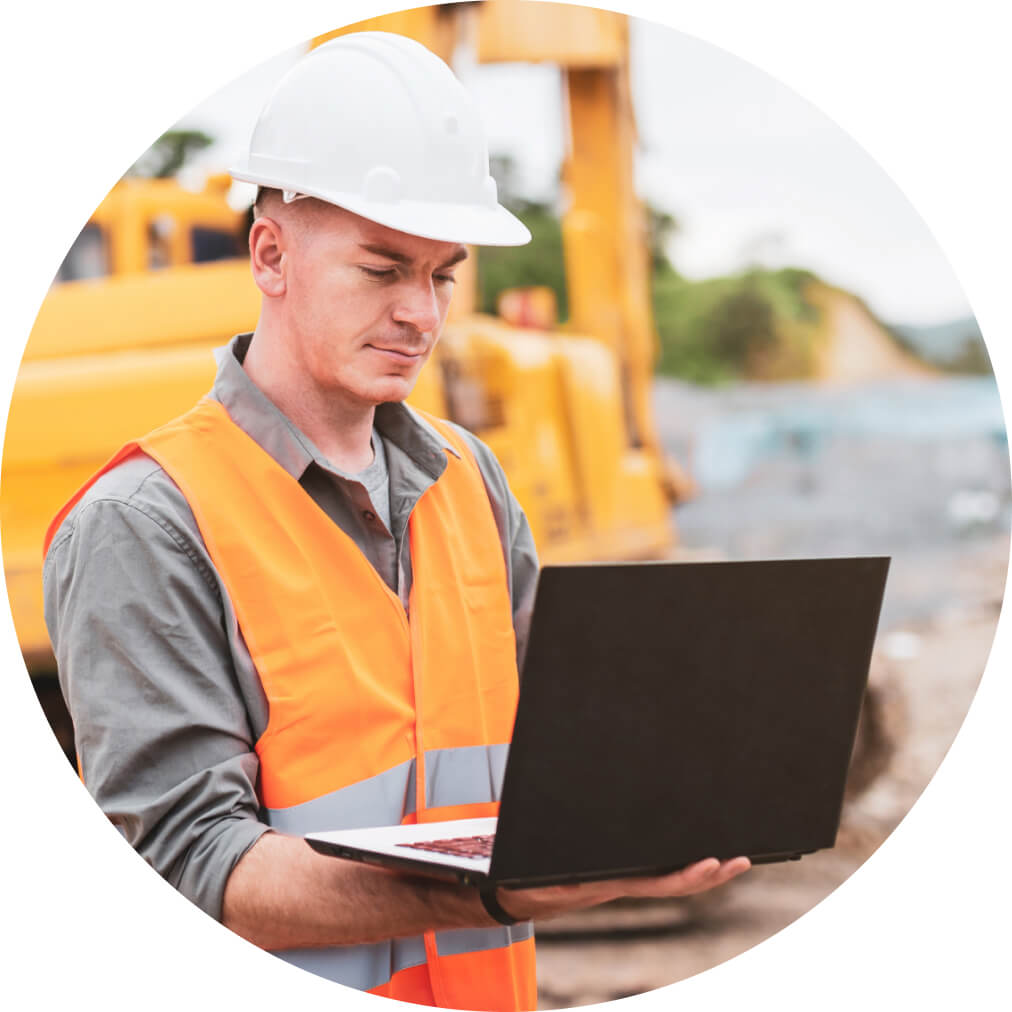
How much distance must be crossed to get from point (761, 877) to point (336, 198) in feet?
15.7

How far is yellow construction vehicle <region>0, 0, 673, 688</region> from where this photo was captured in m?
4.10

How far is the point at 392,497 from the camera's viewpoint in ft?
6.98

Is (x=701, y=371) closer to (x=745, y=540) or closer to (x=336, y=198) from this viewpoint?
(x=745, y=540)

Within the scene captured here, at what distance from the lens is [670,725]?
64.9 inches

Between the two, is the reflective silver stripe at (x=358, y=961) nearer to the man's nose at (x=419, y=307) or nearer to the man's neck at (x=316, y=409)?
the man's neck at (x=316, y=409)

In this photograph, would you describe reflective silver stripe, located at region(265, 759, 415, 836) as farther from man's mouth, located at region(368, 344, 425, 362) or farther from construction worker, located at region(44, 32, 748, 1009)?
man's mouth, located at region(368, 344, 425, 362)

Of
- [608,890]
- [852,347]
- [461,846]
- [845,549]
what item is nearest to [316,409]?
[461,846]

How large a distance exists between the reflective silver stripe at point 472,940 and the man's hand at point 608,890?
1.41 ft

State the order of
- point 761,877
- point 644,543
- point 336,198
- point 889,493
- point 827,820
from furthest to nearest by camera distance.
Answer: point 889,493
point 644,543
point 761,877
point 336,198
point 827,820

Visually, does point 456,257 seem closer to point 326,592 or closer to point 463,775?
point 326,592

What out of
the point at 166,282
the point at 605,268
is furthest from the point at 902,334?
the point at 166,282

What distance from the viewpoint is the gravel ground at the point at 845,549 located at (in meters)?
5.25

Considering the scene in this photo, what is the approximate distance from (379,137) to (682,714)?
3.40 feet

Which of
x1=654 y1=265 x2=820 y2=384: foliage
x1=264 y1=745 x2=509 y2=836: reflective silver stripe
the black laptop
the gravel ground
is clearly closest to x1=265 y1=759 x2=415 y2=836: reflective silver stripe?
x1=264 y1=745 x2=509 y2=836: reflective silver stripe
